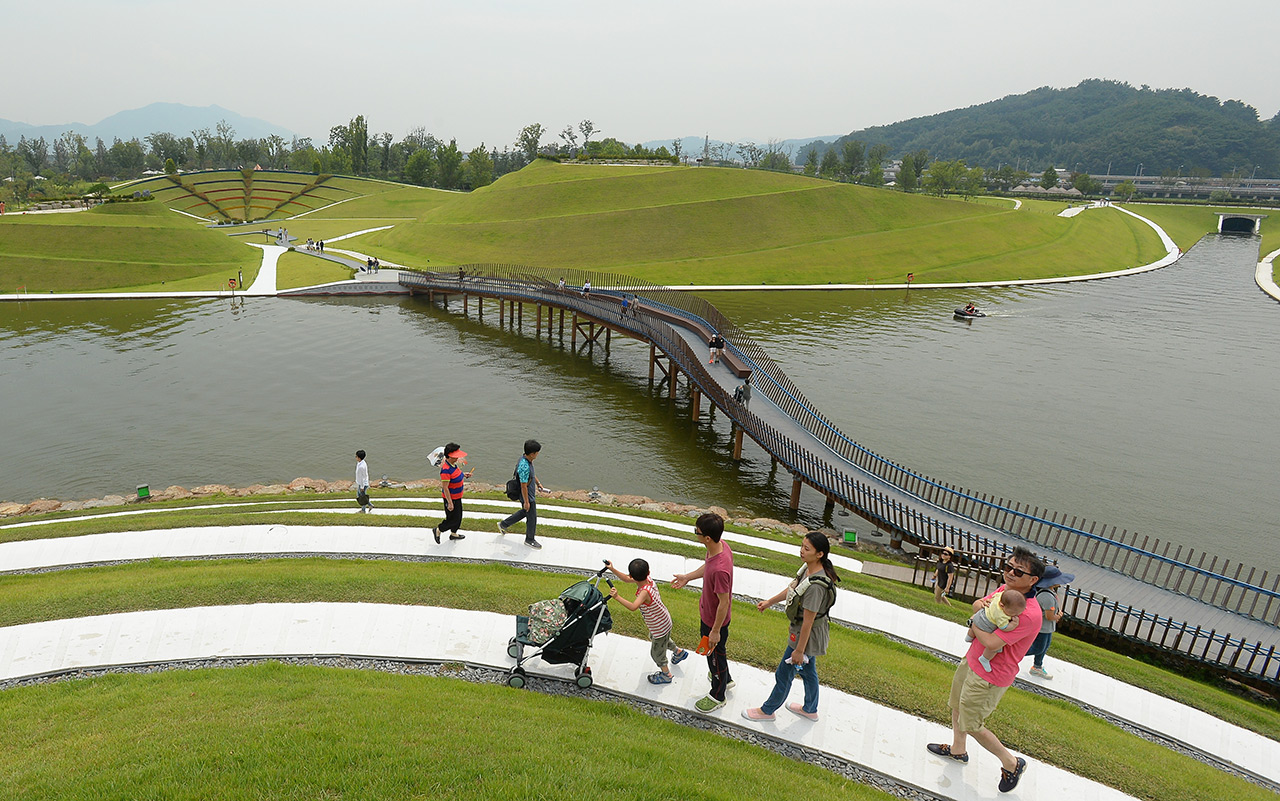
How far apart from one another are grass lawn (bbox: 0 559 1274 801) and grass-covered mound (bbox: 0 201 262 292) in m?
50.9

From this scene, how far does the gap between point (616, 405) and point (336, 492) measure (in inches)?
575

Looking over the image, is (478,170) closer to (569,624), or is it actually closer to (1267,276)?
(1267,276)

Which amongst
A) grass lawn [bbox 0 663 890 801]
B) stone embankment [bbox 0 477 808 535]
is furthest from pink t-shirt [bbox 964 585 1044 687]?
stone embankment [bbox 0 477 808 535]

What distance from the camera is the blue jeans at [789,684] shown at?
7.91m

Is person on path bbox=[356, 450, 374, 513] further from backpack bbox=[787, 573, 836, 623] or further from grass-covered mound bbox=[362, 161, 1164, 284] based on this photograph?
grass-covered mound bbox=[362, 161, 1164, 284]

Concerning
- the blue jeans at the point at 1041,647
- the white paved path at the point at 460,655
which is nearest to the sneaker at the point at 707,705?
the white paved path at the point at 460,655

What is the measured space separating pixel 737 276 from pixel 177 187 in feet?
358

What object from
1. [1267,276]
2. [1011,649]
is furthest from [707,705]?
[1267,276]

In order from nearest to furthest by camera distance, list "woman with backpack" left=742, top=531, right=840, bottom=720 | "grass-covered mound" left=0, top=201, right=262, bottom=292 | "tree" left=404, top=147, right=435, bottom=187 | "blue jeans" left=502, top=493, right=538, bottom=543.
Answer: "woman with backpack" left=742, top=531, right=840, bottom=720 < "blue jeans" left=502, top=493, right=538, bottom=543 < "grass-covered mound" left=0, top=201, right=262, bottom=292 < "tree" left=404, top=147, right=435, bottom=187

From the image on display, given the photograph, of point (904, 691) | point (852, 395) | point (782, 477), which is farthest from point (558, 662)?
point (852, 395)

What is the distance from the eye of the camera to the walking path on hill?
9.49m

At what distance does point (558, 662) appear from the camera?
27.6ft

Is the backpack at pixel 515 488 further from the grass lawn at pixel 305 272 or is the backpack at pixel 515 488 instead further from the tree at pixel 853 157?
the tree at pixel 853 157

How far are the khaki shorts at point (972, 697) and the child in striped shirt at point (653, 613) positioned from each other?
11.4 feet
